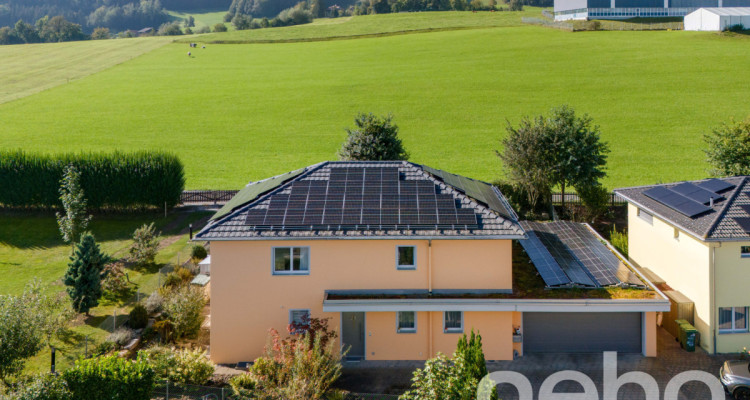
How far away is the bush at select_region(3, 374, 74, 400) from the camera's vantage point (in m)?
16.4

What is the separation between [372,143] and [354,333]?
18.2m

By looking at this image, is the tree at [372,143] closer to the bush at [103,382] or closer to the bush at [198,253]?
the bush at [198,253]

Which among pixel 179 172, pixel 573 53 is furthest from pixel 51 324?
pixel 573 53

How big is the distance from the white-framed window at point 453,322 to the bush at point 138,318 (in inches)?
A: 474

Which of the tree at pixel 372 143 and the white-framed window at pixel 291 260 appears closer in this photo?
the white-framed window at pixel 291 260

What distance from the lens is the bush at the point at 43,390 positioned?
1644cm

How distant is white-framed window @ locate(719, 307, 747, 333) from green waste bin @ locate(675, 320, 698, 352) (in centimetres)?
96

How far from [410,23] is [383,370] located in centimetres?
9030

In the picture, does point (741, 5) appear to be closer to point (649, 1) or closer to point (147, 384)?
point (649, 1)

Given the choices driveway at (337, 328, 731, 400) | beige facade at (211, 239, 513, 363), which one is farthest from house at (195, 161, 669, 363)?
driveway at (337, 328, 731, 400)

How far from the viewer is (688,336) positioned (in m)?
21.9

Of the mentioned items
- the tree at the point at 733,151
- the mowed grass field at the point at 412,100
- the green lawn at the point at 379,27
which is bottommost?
the tree at the point at 733,151

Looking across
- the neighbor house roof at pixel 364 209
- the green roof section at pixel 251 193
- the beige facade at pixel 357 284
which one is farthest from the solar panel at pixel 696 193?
the green roof section at pixel 251 193

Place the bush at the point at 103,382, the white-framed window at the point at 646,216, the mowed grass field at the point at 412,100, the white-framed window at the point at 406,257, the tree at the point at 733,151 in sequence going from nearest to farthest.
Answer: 1. the bush at the point at 103,382
2. the white-framed window at the point at 406,257
3. the white-framed window at the point at 646,216
4. the tree at the point at 733,151
5. the mowed grass field at the point at 412,100
